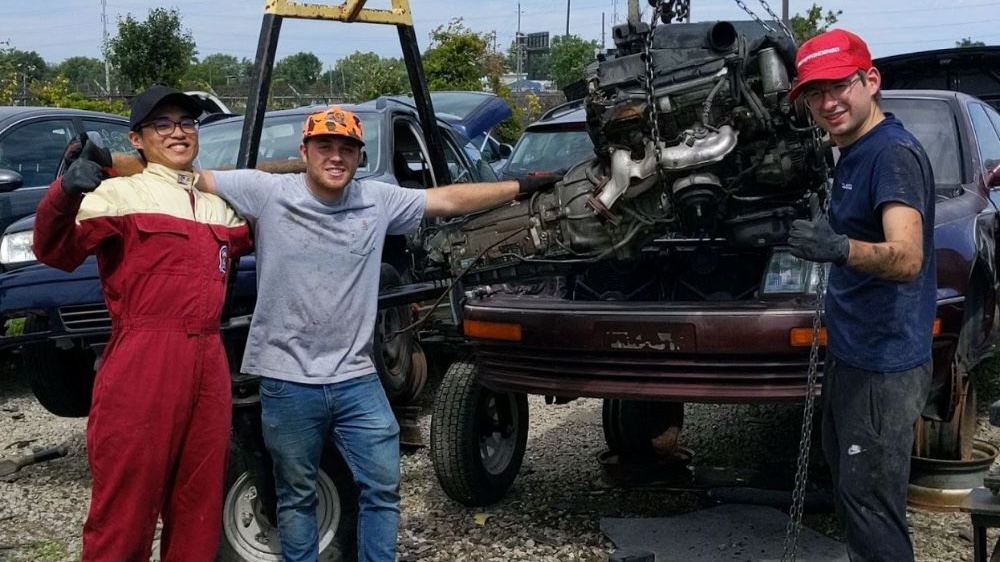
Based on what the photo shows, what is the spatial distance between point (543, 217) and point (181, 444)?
1843mm

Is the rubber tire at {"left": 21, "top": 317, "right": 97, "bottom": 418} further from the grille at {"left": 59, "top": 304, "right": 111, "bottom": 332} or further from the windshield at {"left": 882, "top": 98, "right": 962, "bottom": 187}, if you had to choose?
the windshield at {"left": 882, "top": 98, "right": 962, "bottom": 187}

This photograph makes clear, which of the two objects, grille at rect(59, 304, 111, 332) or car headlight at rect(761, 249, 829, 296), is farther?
grille at rect(59, 304, 111, 332)

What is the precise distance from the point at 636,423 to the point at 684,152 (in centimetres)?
182

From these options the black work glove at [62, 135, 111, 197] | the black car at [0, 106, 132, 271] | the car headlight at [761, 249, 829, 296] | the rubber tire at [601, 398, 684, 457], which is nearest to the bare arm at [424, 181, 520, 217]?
the black work glove at [62, 135, 111, 197]

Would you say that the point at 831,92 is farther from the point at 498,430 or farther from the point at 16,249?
the point at 16,249

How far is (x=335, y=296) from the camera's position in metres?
3.59

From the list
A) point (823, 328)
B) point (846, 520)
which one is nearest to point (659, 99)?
point (823, 328)

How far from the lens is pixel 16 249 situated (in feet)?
19.3

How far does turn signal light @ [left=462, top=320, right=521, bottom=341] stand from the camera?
181 inches

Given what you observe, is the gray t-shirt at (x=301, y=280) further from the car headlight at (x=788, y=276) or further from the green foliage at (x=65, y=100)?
the green foliage at (x=65, y=100)

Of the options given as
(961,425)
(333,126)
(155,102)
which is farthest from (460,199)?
(961,425)

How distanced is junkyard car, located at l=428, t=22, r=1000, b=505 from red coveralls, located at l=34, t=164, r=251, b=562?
1.59m

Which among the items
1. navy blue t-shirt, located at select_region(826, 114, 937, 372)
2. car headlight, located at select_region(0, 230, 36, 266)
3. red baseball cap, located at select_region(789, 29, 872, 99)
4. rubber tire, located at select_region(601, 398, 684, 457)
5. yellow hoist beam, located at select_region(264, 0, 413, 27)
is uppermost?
yellow hoist beam, located at select_region(264, 0, 413, 27)

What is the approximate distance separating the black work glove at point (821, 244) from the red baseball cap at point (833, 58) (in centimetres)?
46
